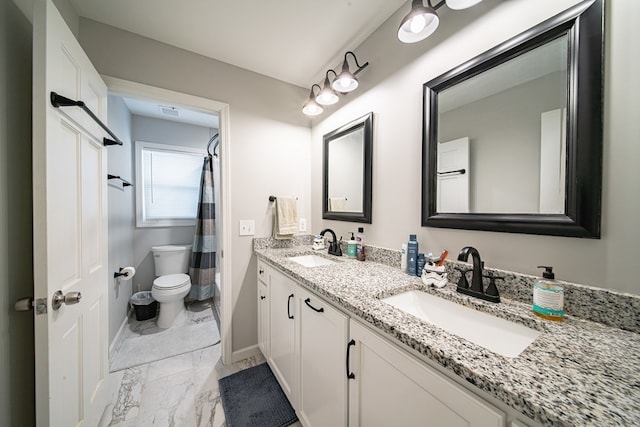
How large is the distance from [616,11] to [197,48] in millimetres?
2180

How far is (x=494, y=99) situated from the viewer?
3.13 feet

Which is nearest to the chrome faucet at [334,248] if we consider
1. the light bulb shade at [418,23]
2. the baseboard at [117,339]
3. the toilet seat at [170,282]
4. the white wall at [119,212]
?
the light bulb shade at [418,23]

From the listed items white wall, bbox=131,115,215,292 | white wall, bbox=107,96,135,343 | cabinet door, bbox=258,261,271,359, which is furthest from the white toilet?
cabinet door, bbox=258,261,271,359

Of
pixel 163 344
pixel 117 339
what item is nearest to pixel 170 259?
pixel 117 339

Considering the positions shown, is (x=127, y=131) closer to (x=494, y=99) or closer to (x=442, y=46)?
(x=442, y=46)

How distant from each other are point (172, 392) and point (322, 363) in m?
1.26

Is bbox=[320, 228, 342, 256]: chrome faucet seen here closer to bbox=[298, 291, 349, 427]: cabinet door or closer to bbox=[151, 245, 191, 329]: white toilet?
bbox=[298, 291, 349, 427]: cabinet door

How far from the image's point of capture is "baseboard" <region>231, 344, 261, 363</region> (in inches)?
70.5

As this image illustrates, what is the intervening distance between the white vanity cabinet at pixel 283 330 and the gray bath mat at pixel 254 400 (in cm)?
10

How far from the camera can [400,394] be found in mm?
643

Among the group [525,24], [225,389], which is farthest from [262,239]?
[525,24]

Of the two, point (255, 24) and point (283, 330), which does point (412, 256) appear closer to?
point (283, 330)

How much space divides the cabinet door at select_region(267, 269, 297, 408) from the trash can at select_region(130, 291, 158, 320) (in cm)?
171

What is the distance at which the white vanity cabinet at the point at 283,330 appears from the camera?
1242mm
